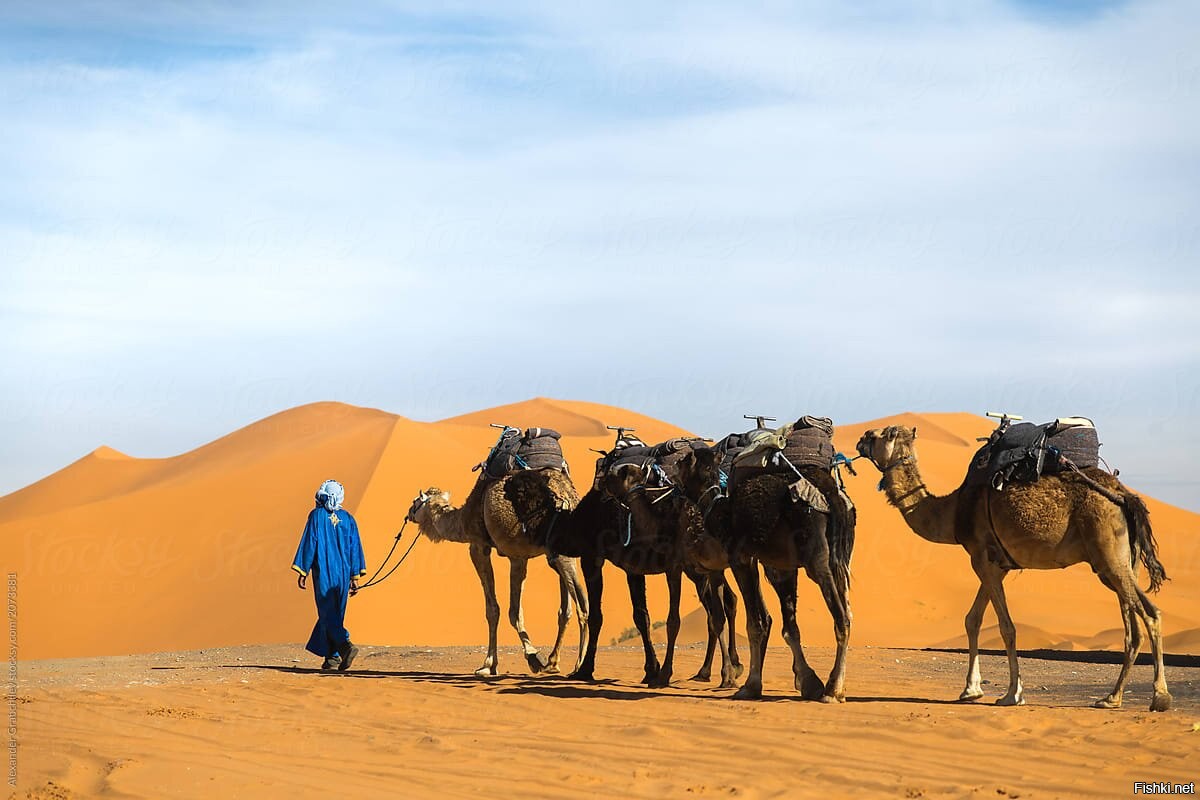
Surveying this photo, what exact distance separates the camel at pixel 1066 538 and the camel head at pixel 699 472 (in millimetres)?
2107

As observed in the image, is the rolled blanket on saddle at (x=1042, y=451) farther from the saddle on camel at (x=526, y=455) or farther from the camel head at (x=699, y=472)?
the saddle on camel at (x=526, y=455)

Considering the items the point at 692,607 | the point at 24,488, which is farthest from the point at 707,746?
the point at 24,488

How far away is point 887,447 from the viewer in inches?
457

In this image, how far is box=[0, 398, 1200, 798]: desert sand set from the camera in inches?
331

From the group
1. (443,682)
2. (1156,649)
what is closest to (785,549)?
(1156,649)

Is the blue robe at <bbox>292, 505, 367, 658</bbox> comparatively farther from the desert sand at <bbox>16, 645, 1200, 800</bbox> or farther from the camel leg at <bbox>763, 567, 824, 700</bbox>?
the camel leg at <bbox>763, 567, 824, 700</bbox>

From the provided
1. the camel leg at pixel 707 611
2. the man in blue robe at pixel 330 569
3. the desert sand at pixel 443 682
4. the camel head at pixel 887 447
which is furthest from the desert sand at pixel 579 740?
the camel head at pixel 887 447

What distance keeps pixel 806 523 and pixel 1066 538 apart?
6.87 feet

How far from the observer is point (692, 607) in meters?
27.7

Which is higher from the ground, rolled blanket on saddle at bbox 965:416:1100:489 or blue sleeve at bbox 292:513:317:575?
rolled blanket on saddle at bbox 965:416:1100:489

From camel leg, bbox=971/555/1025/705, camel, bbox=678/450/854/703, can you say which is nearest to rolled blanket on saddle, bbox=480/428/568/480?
camel, bbox=678/450/854/703

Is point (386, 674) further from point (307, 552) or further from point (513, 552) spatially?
point (513, 552)

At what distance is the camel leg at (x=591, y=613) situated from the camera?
12.9 metres

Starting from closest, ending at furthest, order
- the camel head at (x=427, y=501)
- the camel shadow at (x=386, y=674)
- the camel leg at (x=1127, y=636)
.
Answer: the camel leg at (x=1127, y=636) → the camel shadow at (x=386, y=674) → the camel head at (x=427, y=501)
